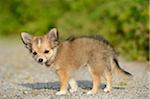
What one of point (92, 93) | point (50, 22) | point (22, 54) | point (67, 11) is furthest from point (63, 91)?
point (50, 22)

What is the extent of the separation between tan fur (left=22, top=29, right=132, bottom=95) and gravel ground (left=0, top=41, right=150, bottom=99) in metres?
0.32

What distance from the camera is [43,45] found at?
11.4m

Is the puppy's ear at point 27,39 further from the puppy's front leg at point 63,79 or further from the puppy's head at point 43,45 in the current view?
the puppy's front leg at point 63,79

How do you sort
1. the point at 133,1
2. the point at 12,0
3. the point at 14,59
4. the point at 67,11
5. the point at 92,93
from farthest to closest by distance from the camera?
the point at 12,0
the point at 67,11
the point at 14,59
the point at 133,1
the point at 92,93

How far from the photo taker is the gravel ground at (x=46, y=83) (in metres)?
11.5

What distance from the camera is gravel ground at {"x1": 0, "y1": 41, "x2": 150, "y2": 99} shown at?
11.5 m

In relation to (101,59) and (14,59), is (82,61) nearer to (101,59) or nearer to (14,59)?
(101,59)

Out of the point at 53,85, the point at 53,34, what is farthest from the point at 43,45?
the point at 53,85

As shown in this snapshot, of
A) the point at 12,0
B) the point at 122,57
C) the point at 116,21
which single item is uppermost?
the point at 12,0

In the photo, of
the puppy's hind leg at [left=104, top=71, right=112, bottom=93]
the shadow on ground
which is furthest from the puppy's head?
the shadow on ground

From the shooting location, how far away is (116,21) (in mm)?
20422

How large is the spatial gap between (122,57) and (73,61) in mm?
7365

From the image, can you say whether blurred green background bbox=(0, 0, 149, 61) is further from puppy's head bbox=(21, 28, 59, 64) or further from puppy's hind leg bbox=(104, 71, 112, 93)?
puppy's head bbox=(21, 28, 59, 64)

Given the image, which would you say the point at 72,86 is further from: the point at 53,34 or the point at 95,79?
the point at 53,34
